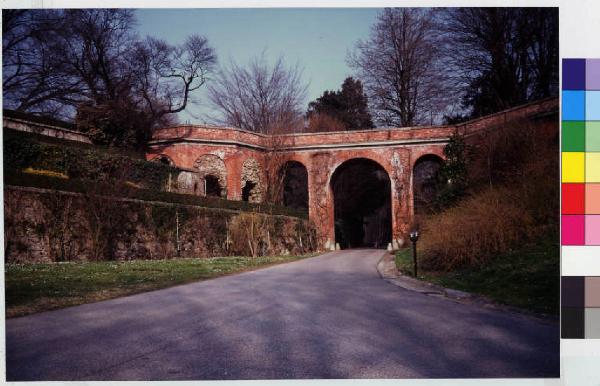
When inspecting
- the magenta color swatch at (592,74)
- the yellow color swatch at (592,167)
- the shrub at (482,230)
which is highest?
the magenta color swatch at (592,74)

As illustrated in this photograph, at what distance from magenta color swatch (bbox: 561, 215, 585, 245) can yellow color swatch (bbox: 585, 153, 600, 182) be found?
1.28 ft

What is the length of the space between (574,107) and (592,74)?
416 millimetres

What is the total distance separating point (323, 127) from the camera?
34.8m

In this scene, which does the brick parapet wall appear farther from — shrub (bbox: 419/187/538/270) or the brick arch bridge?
shrub (bbox: 419/187/538/270)

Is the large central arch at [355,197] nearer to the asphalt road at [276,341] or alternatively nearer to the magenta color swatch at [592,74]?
the asphalt road at [276,341]

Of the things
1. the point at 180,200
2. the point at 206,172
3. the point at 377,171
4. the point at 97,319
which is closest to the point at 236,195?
the point at 206,172

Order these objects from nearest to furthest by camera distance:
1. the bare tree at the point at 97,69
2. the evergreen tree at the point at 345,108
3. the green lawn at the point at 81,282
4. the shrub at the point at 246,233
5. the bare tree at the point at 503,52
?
the green lawn at the point at 81,282 < the bare tree at the point at 503,52 < the bare tree at the point at 97,69 < the shrub at the point at 246,233 < the evergreen tree at the point at 345,108

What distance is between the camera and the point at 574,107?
4.67 m

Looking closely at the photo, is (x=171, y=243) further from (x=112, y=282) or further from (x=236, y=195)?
(x=236, y=195)

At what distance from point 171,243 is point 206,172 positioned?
9102 mm

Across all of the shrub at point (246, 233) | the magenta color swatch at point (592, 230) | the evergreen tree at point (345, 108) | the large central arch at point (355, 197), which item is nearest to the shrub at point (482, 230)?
the magenta color swatch at point (592, 230)

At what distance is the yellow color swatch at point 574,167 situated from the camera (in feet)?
15.1

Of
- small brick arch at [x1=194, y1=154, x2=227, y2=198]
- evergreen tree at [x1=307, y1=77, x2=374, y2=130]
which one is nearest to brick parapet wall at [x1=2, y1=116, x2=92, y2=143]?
small brick arch at [x1=194, y1=154, x2=227, y2=198]

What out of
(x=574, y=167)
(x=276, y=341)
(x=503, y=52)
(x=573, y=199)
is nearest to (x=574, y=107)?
(x=574, y=167)
